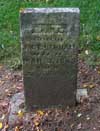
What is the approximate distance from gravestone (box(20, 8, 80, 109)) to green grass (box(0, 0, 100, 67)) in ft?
4.43

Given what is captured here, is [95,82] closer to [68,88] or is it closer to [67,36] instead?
[68,88]

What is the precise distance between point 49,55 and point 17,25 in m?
2.58

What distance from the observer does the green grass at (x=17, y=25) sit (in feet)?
20.7

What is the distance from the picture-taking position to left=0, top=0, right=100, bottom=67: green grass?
6.32 metres

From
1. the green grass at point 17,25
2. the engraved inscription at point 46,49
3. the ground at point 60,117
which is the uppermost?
the engraved inscription at point 46,49

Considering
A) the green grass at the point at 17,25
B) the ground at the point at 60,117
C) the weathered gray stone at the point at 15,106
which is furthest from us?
the green grass at the point at 17,25

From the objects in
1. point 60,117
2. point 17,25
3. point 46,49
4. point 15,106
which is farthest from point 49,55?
→ point 17,25

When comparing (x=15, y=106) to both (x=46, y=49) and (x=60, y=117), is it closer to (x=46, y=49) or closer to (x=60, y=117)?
(x=60, y=117)

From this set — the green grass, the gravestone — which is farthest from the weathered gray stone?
the green grass

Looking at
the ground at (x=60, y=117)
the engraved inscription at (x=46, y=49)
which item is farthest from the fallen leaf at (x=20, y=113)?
the engraved inscription at (x=46, y=49)

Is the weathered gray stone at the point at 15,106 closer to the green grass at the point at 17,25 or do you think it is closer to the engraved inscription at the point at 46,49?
the engraved inscription at the point at 46,49

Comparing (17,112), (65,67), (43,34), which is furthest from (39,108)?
(43,34)

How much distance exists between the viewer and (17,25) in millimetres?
7004

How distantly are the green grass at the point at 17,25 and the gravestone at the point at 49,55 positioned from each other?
1.35 metres
